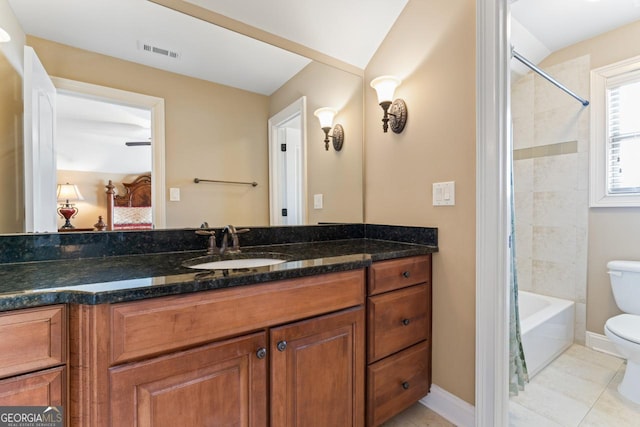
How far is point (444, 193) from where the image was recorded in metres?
1.49

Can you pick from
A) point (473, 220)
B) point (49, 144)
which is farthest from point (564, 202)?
point (49, 144)

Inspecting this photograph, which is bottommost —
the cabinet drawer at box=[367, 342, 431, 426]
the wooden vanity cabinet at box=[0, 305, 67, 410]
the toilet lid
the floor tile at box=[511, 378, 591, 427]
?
the floor tile at box=[511, 378, 591, 427]

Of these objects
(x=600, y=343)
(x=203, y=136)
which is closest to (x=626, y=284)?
(x=600, y=343)

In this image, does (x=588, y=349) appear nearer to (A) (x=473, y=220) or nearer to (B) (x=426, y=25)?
(A) (x=473, y=220)

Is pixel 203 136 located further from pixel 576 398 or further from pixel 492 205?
pixel 576 398

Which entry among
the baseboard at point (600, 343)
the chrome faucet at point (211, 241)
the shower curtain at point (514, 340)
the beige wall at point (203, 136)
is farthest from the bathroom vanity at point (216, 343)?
the baseboard at point (600, 343)

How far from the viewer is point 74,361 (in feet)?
2.41

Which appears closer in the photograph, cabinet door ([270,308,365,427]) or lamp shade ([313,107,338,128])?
cabinet door ([270,308,365,427])

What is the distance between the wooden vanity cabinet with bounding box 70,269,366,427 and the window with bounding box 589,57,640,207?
2.17 m

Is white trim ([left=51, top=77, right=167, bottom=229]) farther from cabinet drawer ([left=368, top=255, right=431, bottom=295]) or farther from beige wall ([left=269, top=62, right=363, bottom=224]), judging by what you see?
cabinet drawer ([left=368, top=255, right=431, bottom=295])

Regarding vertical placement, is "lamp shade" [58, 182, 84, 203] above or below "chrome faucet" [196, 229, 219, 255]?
above

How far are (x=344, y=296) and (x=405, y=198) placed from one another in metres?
0.79

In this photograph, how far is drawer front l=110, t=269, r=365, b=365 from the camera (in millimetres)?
766

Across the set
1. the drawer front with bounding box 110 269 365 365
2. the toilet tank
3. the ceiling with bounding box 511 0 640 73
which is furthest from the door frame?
the toilet tank
